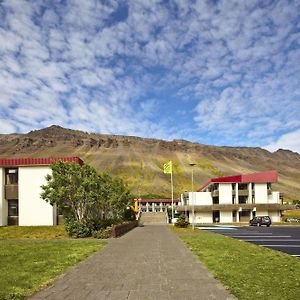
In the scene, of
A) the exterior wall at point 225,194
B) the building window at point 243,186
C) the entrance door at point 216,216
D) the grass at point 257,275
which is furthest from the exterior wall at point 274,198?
the grass at point 257,275

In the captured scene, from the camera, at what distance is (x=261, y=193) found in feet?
236

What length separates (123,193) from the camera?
163ft

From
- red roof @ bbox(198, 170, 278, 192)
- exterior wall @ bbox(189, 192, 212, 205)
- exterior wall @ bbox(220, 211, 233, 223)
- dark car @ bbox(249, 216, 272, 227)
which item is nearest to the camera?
dark car @ bbox(249, 216, 272, 227)

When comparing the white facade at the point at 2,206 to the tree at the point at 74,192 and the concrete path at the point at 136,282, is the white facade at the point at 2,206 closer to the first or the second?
the tree at the point at 74,192

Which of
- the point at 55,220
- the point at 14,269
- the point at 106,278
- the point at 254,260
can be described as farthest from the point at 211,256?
the point at 55,220

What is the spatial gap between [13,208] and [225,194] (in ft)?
136

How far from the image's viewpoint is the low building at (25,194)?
41.0 m

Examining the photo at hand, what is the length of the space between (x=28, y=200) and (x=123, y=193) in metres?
12.7

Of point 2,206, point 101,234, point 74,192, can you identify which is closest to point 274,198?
point 2,206

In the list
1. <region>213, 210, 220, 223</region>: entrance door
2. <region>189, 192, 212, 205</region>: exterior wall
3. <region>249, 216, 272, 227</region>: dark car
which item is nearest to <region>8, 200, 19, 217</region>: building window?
<region>249, 216, 272, 227</region>: dark car

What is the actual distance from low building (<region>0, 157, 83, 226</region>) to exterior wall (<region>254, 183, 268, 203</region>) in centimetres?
4161

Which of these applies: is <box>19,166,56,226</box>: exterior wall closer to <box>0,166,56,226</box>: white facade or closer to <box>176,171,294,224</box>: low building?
<box>0,166,56,226</box>: white facade

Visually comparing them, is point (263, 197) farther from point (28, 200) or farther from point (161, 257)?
point (161, 257)

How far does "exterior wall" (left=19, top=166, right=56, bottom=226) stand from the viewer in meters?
40.9
